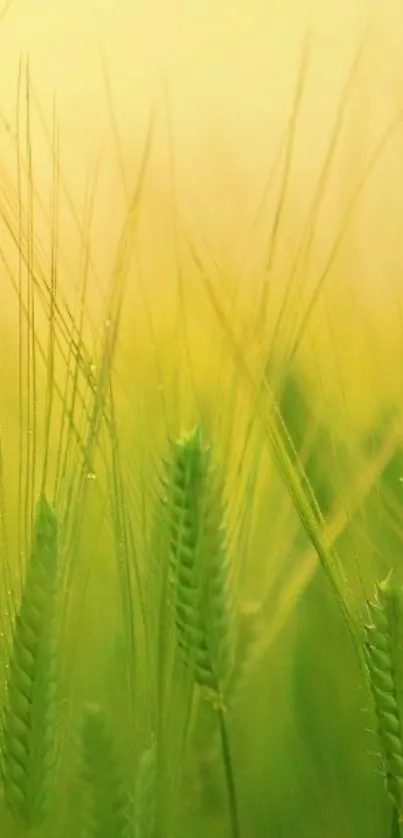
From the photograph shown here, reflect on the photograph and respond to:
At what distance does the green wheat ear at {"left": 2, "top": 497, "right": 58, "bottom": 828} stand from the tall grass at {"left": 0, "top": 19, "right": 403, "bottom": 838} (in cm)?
2

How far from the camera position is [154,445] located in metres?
0.67

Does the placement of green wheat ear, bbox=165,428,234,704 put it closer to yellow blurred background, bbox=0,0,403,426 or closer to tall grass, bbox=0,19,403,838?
tall grass, bbox=0,19,403,838

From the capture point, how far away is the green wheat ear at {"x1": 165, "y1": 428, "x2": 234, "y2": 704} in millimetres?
633

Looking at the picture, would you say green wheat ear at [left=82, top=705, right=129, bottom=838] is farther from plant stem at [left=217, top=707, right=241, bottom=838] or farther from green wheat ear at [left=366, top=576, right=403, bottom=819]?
green wheat ear at [left=366, top=576, right=403, bottom=819]

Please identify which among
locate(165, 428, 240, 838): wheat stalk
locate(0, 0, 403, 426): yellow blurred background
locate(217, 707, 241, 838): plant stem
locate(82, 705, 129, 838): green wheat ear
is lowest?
locate(82, 705, 129, 838): green wheat ear

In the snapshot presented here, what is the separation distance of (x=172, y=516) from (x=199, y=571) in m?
0.04

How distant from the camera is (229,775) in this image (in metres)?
0.66

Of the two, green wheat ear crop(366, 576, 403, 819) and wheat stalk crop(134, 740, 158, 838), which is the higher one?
green wheat ear crop(366, 576, 403, 819)

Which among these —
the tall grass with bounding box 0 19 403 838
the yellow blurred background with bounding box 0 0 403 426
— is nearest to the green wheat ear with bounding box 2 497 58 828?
the tall grass with bounding box 0 19 403 838

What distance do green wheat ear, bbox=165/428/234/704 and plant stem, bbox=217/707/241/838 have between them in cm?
3

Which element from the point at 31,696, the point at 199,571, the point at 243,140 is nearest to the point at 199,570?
the point at 199,571

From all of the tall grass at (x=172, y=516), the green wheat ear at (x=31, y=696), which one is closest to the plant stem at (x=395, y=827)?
the tall grass at (x=172, y=516)

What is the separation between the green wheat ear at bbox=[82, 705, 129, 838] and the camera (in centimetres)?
64

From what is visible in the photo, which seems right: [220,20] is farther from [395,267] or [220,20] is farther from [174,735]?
[174,735]
